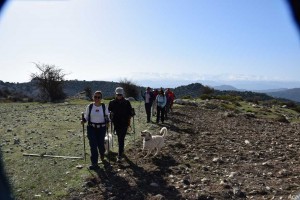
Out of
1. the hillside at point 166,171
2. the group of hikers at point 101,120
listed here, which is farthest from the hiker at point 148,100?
the group of hikers at point 101,120

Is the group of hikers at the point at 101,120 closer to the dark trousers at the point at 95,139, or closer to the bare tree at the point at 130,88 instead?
the dark trousers at the point at 95,139

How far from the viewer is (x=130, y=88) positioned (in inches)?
2488

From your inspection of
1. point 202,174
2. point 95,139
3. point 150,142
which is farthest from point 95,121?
point 202,174

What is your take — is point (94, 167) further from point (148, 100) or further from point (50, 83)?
point (50, 83)

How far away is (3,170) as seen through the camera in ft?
37.0

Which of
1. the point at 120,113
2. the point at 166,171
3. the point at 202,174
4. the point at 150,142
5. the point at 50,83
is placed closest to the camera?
the point at 202,174

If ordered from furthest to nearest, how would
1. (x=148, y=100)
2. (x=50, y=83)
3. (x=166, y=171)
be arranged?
(x=50, y=83), (x=148, y=100), (x=166, y=171)

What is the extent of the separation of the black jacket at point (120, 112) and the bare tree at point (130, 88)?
50.0 meters

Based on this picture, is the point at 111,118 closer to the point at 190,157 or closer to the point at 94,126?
the point at 94,126

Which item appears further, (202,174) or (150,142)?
(150,142)

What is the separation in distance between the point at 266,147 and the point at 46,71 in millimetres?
53731

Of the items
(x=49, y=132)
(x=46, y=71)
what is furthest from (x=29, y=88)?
(x=49, y=132)

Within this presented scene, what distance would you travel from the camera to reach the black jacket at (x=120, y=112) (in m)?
12.2

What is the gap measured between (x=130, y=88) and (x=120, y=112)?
51054 millimetres
